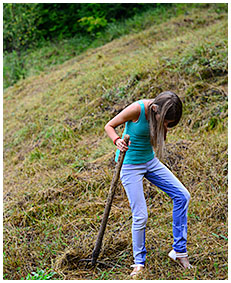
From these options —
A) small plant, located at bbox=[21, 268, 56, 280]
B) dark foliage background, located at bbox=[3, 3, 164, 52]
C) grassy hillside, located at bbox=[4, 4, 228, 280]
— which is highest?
dark foliage background, located at bbox=[3, 3, 164, 52]

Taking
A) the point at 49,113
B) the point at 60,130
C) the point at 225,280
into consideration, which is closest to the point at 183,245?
the point at 225,280

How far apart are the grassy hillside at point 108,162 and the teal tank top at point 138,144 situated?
1.03 metres

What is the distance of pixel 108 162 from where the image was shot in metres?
4.76

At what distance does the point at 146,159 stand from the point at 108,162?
2.05 m

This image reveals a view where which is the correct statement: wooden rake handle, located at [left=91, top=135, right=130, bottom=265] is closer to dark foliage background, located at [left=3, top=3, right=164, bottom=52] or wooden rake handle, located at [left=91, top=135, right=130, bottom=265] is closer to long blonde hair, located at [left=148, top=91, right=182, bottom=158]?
long blonde hair, located at [left=148, top=91, right=182, bottom=158]

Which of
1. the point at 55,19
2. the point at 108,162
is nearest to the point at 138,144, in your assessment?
the point at 108,162

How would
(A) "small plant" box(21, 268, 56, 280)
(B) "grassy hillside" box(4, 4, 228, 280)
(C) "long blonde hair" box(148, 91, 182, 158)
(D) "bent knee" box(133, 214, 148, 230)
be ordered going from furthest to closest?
1. (B) "grassy hillside" box(4, 4, 228, 280)
2. (A) "small plant" box(21, 268, 56, 280)
3. (D) "bent knee" box(133, 214, 148, 230)
4. (C) "long blonde hair" box(148, 91, 182, 158)

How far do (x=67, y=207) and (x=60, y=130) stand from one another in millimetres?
2645

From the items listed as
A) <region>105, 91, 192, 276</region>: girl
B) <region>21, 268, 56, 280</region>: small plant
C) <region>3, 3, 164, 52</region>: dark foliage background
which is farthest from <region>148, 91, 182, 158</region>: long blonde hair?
<region>3, 3, 164, 52</region>: dark foliage background

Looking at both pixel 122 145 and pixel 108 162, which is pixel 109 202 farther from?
pixel 108 162

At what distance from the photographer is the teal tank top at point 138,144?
2.67 m

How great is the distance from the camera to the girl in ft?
8.52

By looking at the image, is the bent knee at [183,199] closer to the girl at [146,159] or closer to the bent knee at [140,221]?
the girl at [146,159]

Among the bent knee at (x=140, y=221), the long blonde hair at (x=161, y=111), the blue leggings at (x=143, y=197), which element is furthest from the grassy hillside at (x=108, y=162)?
the long blonde hair at (x=161, y=111)
